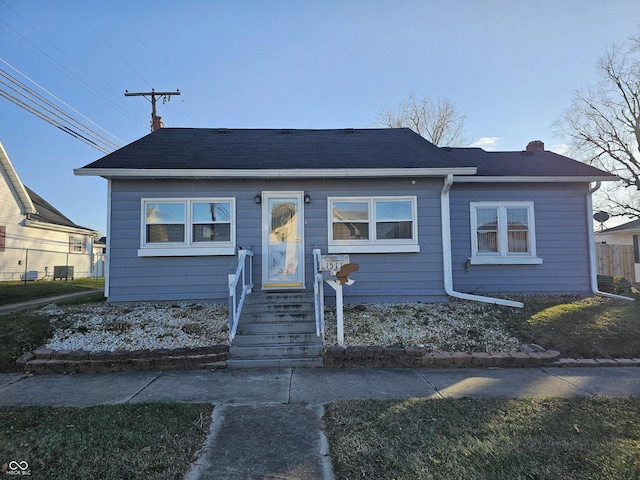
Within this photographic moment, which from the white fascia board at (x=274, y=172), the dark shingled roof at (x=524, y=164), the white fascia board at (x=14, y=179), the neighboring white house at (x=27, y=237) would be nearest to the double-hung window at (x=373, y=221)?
the white fascia board at (x=274, y=172)

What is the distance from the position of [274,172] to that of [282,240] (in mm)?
1535

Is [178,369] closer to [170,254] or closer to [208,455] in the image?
[208,455]

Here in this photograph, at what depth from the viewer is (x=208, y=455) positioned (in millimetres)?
2975

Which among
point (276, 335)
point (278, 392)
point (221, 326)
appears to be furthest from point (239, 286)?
point (278, 392)

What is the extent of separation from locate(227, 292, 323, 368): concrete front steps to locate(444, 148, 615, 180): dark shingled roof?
219 inches

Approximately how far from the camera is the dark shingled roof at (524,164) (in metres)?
9.56

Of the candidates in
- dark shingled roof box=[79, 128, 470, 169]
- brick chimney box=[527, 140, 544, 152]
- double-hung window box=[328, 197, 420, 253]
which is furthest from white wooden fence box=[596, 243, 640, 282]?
double-hung window box=[328, 197, 420, 253]

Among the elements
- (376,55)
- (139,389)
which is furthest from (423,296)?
(376,55)

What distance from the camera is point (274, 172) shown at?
26.6 ft

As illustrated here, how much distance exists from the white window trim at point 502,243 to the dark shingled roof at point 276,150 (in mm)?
1799

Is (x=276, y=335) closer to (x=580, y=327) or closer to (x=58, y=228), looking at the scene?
(x=580, y=327)

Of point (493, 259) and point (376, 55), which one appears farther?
point (376, 55)

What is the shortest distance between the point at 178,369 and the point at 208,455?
2.74 meters

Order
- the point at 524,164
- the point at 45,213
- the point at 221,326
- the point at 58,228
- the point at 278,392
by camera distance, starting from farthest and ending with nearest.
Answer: the point at 45,213 → the point at 58,228 → the point at 524,164 → the point at 221,326 → the point at 278,392
